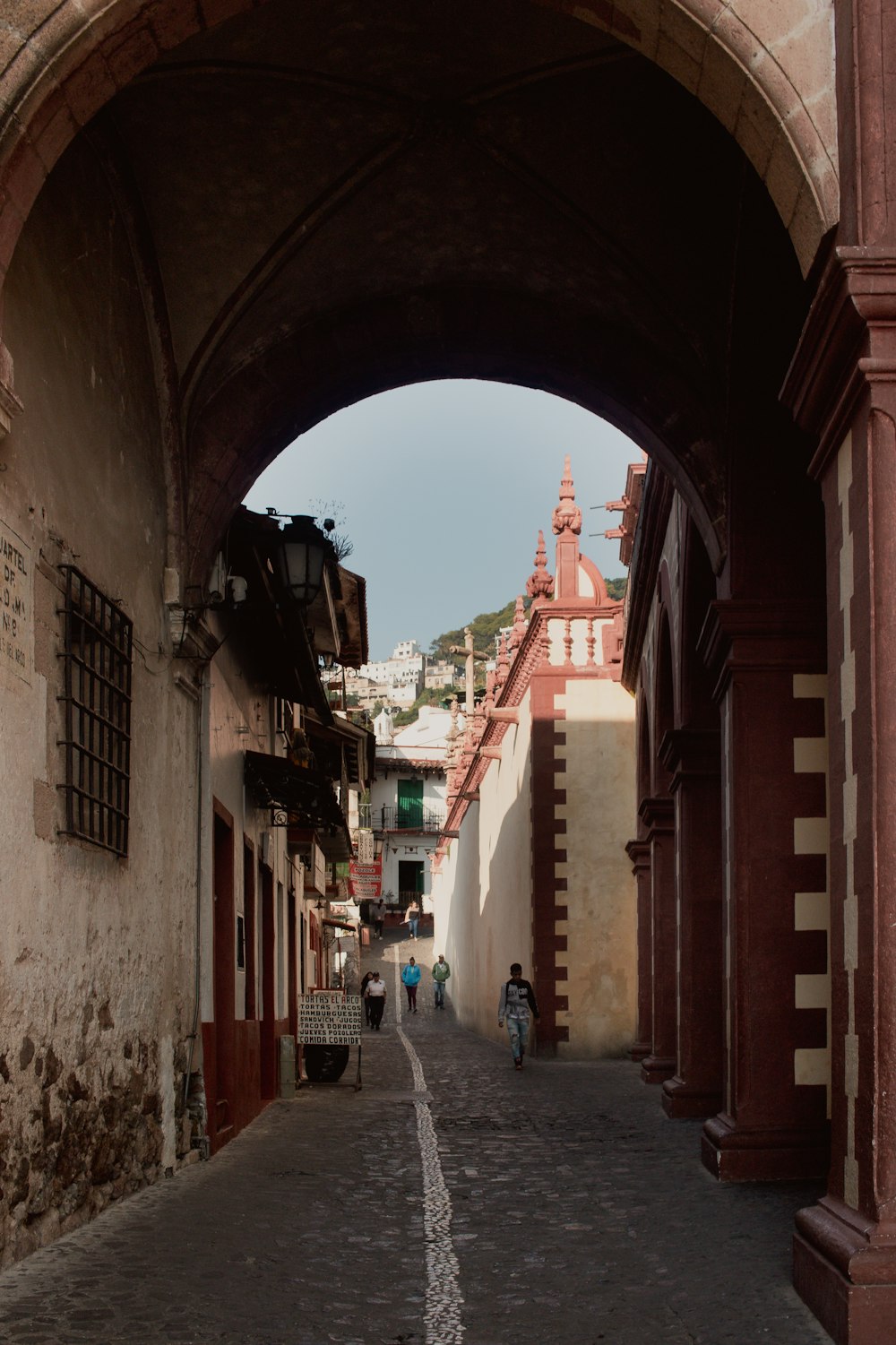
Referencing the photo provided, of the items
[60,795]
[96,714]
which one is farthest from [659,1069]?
[60,795]

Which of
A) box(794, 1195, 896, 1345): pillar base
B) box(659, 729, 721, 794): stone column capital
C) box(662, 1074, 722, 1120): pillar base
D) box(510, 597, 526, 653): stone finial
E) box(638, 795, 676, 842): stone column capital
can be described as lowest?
box(662, 1074, 722, 1120): pillar base

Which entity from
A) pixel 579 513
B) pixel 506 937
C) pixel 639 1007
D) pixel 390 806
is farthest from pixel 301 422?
pixel 390 806

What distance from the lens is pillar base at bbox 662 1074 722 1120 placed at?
13.1 metres

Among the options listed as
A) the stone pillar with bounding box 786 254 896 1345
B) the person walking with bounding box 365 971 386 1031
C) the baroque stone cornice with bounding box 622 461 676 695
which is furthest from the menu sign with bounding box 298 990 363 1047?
the person walking with bounding box 365 971 386 1031

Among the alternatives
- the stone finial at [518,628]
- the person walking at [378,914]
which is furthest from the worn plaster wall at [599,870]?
the person walking at [378,914]

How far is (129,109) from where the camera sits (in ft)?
31.7

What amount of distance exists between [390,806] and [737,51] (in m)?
84.4

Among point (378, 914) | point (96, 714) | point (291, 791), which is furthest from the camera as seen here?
point (378, 914)

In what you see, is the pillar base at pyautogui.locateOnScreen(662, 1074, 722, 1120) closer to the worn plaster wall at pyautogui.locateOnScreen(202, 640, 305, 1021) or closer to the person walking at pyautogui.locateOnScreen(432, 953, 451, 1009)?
the worn plaster wall at pyautogui.locateOnScreen(202, 640, 305, 1021)

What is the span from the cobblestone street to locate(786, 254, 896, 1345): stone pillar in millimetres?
406

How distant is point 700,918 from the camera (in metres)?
12.9

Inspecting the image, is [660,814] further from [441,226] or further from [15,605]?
[15,605]

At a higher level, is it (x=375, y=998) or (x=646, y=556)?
(x=646, y=556)

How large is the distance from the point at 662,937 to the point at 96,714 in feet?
32.2
